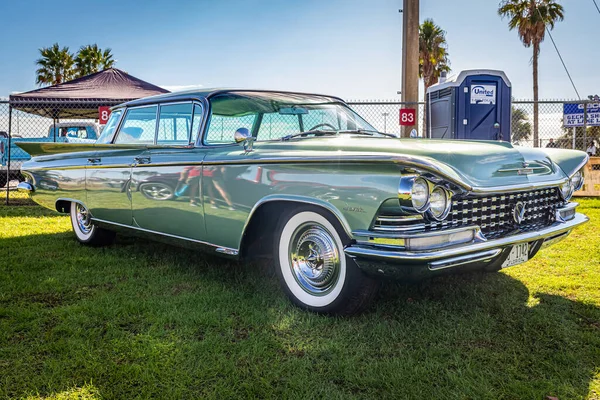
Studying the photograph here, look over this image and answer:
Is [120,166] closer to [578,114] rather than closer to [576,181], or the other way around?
[576,181]

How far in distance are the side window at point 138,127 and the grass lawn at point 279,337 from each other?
1.17 meters

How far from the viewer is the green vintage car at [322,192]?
2.66 metres

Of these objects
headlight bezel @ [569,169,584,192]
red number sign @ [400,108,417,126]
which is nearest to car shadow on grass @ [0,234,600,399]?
headlight bezel @ [569,169,584,192]

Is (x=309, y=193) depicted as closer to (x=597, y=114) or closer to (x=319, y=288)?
(x=319, y=288)

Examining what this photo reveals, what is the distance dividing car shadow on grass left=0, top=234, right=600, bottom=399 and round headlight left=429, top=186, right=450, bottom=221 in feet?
2.30

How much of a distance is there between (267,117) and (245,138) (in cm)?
43

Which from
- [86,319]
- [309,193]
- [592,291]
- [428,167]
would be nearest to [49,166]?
[86,319]

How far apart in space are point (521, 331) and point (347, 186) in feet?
4.25

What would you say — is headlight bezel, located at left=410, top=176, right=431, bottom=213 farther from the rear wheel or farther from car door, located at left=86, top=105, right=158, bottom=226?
the rear wheel

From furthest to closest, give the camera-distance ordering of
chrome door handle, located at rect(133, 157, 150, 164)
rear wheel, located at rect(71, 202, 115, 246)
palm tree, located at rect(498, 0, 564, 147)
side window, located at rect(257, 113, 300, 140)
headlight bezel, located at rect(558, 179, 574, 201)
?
palm tree, located at rect(498, 0, 564, 147) < rear wheel, located at rect(71, 202, 115, 246) < chrome door handle, located at rect(133, 157, 150, 164) < side window, located at rect(257, 113, 300, 140) < headlight bezel, located at rect(558, 179, 574, 201)

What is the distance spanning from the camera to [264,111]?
3.83 metres

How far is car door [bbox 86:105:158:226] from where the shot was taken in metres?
4.46

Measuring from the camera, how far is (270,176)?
324cm

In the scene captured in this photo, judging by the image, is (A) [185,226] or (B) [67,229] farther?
(B) [67,229]
